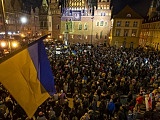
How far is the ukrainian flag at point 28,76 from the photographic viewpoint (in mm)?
4074

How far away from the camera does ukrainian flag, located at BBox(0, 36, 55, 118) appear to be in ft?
13.4

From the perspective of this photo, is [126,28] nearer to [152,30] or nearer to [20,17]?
[152,30]

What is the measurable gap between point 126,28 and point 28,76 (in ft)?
141

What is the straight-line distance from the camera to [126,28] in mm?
45031

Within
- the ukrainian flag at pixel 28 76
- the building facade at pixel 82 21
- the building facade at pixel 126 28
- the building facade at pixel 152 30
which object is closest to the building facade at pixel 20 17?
the building facade at pixel 82 21

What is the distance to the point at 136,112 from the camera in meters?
9.53

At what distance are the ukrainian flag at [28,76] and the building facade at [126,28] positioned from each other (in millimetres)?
41436

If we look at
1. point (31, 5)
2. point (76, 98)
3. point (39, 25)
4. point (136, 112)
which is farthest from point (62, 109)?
point (31, 5)

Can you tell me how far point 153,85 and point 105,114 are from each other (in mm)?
5484

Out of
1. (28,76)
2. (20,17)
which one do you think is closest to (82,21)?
(20,17)

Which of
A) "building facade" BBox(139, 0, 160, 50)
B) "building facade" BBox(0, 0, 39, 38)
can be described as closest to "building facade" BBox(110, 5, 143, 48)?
"building facade" BBox(139, 0, 160, 50)

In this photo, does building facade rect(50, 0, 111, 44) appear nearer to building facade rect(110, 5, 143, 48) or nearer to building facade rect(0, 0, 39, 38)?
building facade rect(110, 5, 143, 48)

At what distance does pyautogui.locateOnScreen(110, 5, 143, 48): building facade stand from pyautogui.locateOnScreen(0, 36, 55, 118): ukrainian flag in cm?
4144

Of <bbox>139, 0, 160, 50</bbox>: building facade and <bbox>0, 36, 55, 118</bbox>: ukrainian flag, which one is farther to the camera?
<bbox>139, 0, 160, 50</bbox>: building facade
